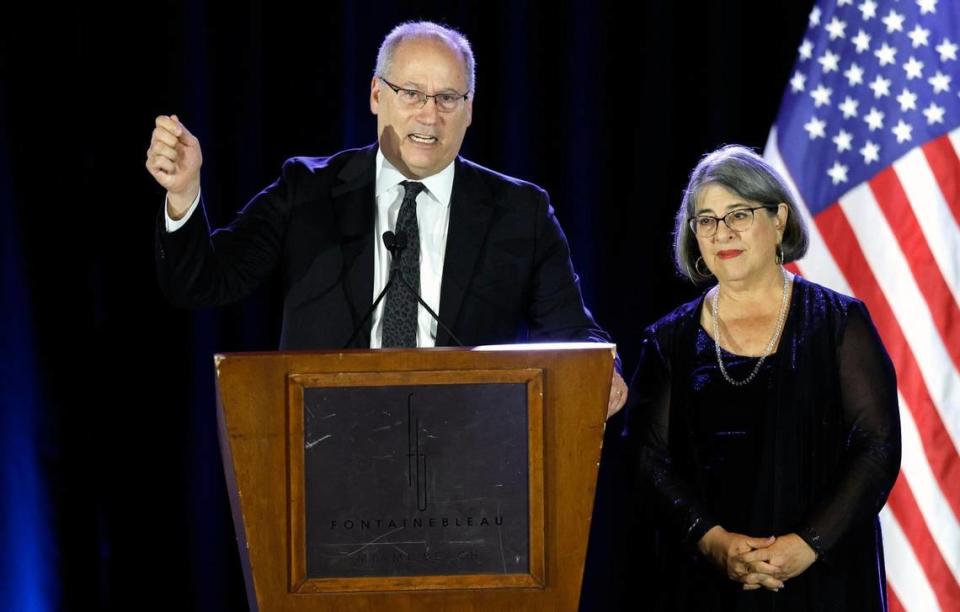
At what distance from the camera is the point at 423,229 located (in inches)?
82.3

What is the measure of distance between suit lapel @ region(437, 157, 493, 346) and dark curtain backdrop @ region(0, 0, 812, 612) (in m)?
→ 1.19

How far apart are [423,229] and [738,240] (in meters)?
0.67

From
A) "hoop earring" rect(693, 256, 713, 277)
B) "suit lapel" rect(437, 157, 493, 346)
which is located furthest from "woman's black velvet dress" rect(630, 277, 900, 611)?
"suit lapel" rect(437, 157, 493, 346)

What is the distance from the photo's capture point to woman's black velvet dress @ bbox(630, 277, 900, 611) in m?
2.16

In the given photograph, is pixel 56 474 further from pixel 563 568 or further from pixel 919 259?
pixel 919 259

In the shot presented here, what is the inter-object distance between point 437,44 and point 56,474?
1.78 meters

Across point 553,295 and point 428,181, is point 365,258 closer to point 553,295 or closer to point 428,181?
point 428,181

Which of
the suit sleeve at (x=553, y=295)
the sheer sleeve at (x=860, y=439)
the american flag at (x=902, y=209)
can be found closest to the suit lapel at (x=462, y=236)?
the suit sleeve at (x=553, y=295)

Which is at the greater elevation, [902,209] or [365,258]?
[902,209]

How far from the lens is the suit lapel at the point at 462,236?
1997mm

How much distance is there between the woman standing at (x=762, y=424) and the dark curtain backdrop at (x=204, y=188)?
100 cm

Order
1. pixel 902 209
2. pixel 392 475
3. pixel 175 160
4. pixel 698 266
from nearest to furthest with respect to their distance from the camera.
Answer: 1. pixel 392 475
2. pixel 175 160
3. pixel 698 266
4. pixel 902 209

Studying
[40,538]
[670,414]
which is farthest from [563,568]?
[40,538]

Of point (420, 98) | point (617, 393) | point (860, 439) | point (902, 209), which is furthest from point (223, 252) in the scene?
point (902, 209)
